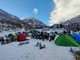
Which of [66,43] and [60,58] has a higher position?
[66,43]

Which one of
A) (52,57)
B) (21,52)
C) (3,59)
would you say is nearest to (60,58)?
(52,57)

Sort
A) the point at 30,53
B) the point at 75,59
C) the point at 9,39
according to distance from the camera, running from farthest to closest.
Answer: the point at 9,39 < the point at 30,53 < the point at 75,59

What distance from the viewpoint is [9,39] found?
21391mm

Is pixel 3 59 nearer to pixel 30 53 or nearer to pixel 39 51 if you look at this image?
pixel 30 53

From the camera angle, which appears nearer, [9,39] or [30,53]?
[30,53]

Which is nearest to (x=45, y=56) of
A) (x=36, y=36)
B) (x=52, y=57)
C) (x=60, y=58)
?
(x=52, y=57)

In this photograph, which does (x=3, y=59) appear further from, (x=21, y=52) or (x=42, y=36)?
(x=42, y=36)

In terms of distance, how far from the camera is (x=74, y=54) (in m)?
13.1

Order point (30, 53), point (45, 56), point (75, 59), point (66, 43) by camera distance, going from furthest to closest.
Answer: point (30, 53) < point (45, 56) < point (75, 59) < point (66, 43)

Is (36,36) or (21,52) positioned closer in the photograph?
(21,52)

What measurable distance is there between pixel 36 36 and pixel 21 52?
10.7 meters

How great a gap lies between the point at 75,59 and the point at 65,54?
1.33m

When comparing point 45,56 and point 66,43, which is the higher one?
point 66,43

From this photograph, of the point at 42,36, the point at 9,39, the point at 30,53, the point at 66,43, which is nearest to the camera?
the point at 66,43
